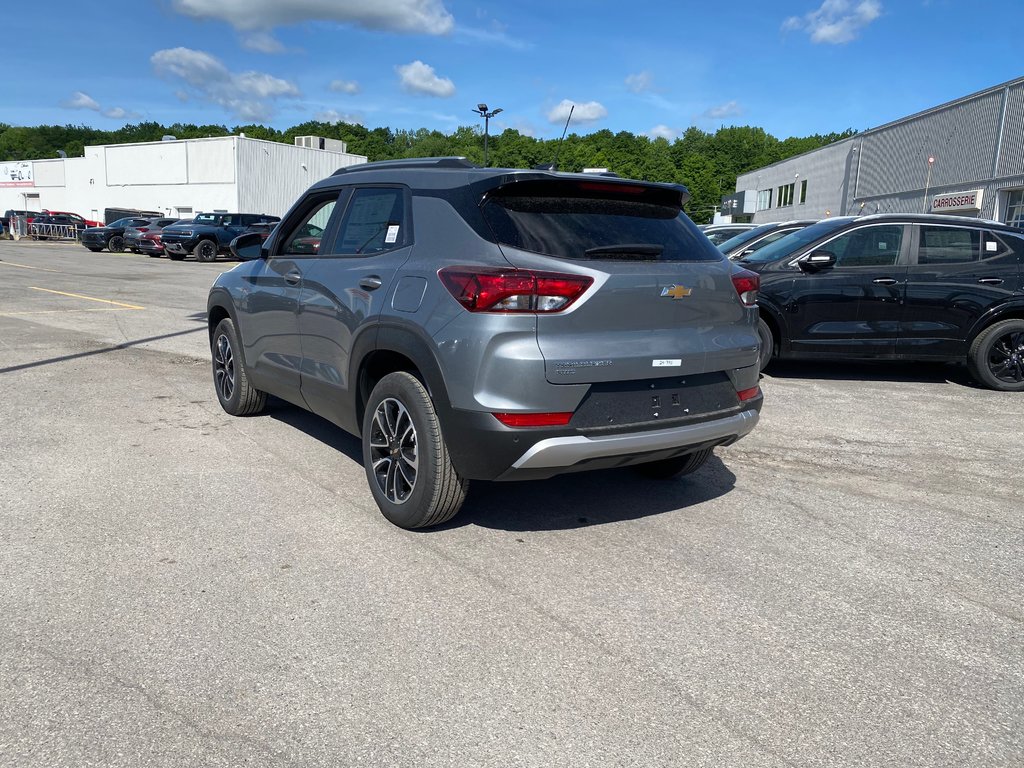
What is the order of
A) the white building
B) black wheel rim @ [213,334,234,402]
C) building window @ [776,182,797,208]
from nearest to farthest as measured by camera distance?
black wheel rim @ [213,334,234,402]
the white building
building window @ [776,182,797,208]

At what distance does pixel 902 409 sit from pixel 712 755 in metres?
5.67

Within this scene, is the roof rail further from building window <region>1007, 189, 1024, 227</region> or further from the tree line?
the tree line

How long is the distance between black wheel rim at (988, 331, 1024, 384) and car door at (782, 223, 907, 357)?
42.7 inches

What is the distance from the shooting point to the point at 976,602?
133 inches

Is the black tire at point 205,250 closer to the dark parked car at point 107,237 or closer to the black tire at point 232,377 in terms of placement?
the dark parked car at point 107,237

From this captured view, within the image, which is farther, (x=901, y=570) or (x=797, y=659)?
(x=901, y=570)

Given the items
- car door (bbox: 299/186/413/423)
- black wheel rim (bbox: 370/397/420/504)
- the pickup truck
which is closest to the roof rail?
car door (bbox: 299/186/413/423)

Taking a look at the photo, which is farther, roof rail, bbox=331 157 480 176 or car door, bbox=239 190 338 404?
car door, bbox=239 190 338 404

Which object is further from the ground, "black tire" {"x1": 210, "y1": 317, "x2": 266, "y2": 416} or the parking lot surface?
"black tire" {"x1": 210, "y1": 317, "x2": 266, "y2": 416}

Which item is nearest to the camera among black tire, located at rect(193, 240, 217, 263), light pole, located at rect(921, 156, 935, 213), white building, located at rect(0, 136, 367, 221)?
black tire, located at rect(193, 240, 217, 263)

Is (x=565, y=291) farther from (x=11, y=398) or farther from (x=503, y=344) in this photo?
(x=11, y=398)

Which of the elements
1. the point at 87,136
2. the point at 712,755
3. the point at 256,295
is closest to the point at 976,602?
the point at 712,755

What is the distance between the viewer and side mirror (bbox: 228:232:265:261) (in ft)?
19.0

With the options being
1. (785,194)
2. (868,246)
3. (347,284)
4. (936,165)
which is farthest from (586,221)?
(785,194)
